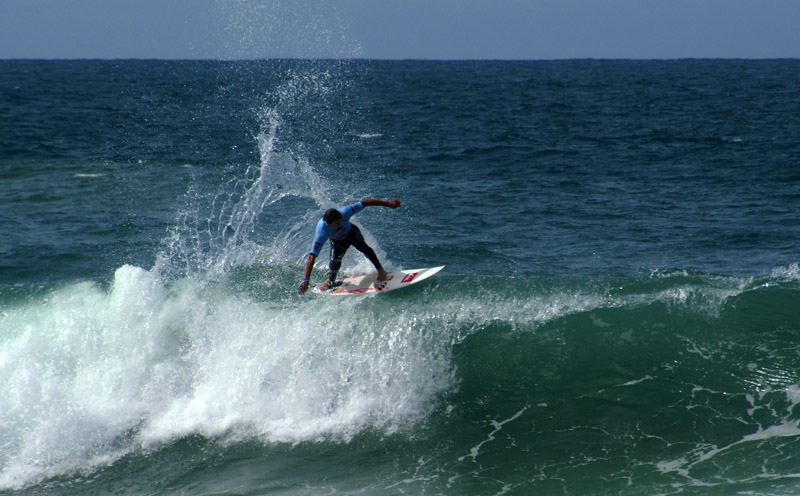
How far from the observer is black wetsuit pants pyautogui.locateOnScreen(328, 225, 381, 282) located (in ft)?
35.9

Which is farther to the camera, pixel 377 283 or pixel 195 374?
pixel 377 283

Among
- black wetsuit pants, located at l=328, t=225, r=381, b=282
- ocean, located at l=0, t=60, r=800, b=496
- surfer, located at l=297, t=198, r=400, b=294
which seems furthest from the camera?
black wetsuit pants, located at l=328, t=225, r=381, b=282

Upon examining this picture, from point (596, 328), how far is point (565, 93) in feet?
184

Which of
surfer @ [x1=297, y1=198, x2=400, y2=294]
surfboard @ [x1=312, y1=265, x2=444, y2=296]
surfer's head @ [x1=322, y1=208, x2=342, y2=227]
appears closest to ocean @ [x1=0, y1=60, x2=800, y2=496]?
surfboard @ [x1=312, y1=265, x2=444, y2=296]

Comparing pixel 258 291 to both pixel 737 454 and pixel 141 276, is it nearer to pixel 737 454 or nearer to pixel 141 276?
pixel 141 276

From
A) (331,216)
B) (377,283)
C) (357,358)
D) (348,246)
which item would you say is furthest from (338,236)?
(357,358)

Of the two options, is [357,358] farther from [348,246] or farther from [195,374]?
[195,374]

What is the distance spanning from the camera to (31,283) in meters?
14.1

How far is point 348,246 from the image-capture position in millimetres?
10922

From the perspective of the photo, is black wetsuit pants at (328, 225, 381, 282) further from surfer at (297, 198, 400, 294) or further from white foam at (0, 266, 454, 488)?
white foam at (0, 266, 454, 488)

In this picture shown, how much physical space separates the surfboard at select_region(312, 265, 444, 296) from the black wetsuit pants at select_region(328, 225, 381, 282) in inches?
10.5

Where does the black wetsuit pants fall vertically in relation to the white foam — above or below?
above

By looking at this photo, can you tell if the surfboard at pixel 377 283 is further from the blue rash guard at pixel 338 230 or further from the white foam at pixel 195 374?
the blue rash guard at pixel 338 230

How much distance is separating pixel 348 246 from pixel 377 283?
2.53ft
